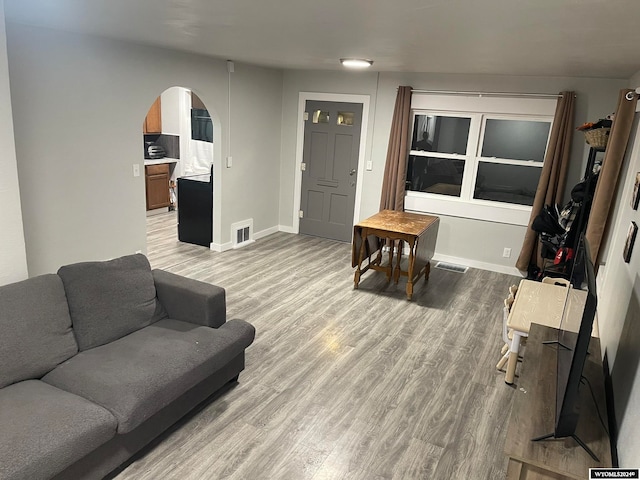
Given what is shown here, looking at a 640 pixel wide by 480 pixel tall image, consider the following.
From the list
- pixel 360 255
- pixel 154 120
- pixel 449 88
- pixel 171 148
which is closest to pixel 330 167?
pixel 449 88

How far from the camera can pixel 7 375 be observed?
7.20ft

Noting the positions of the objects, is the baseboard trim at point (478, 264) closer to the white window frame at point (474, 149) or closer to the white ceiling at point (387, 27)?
the white window frame at point (474, 149)

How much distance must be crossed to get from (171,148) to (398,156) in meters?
4.12

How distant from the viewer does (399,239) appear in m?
4.61

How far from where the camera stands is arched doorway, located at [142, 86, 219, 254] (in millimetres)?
7148

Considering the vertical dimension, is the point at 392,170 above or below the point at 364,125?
below

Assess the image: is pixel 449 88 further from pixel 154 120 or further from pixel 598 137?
pixel 154 120

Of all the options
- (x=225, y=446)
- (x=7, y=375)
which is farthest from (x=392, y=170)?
(x=7, y=375)

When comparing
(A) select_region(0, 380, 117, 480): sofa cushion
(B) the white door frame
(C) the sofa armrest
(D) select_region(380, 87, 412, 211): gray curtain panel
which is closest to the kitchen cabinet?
(B) the white door frame

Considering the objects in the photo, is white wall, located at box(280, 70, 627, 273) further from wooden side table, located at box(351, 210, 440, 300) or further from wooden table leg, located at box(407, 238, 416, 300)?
wooden table leg, located at box(407, 238, 416, 300)

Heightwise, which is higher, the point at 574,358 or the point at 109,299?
the point at 574,358

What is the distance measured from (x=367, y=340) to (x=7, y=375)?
2478mm

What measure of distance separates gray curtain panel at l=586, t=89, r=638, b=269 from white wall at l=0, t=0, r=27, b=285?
3.94m

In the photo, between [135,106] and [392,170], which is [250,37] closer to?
[135,106]
